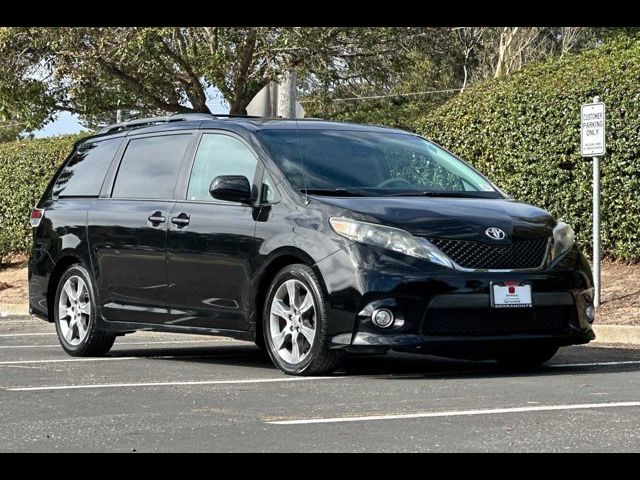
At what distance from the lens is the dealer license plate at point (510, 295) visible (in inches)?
358

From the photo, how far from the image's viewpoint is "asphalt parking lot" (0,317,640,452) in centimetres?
652

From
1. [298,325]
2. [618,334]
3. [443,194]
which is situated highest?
[443,194]

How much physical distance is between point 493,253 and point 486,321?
440 millimetres

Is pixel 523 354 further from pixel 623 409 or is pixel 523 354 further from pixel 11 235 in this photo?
pixel 11 235

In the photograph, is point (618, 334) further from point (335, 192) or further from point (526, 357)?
point (335, 192)

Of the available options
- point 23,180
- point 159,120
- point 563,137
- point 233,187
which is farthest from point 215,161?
point 23,180

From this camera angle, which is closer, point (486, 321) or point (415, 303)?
point (415, 303)

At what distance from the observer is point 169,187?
10711mm

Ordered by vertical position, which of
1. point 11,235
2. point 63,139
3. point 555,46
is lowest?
point 11,235

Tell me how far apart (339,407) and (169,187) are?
3.44 meters

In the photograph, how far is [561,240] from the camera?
31.7 ft

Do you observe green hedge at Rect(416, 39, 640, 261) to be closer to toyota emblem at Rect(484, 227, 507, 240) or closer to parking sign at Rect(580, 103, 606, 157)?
parking sign at Rect(580, 103, 606, 157)

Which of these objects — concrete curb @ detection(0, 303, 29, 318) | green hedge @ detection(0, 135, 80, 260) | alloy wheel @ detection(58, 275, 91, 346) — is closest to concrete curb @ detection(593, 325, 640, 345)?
alloy wheel @ detection(58, 275, 91, 346)
